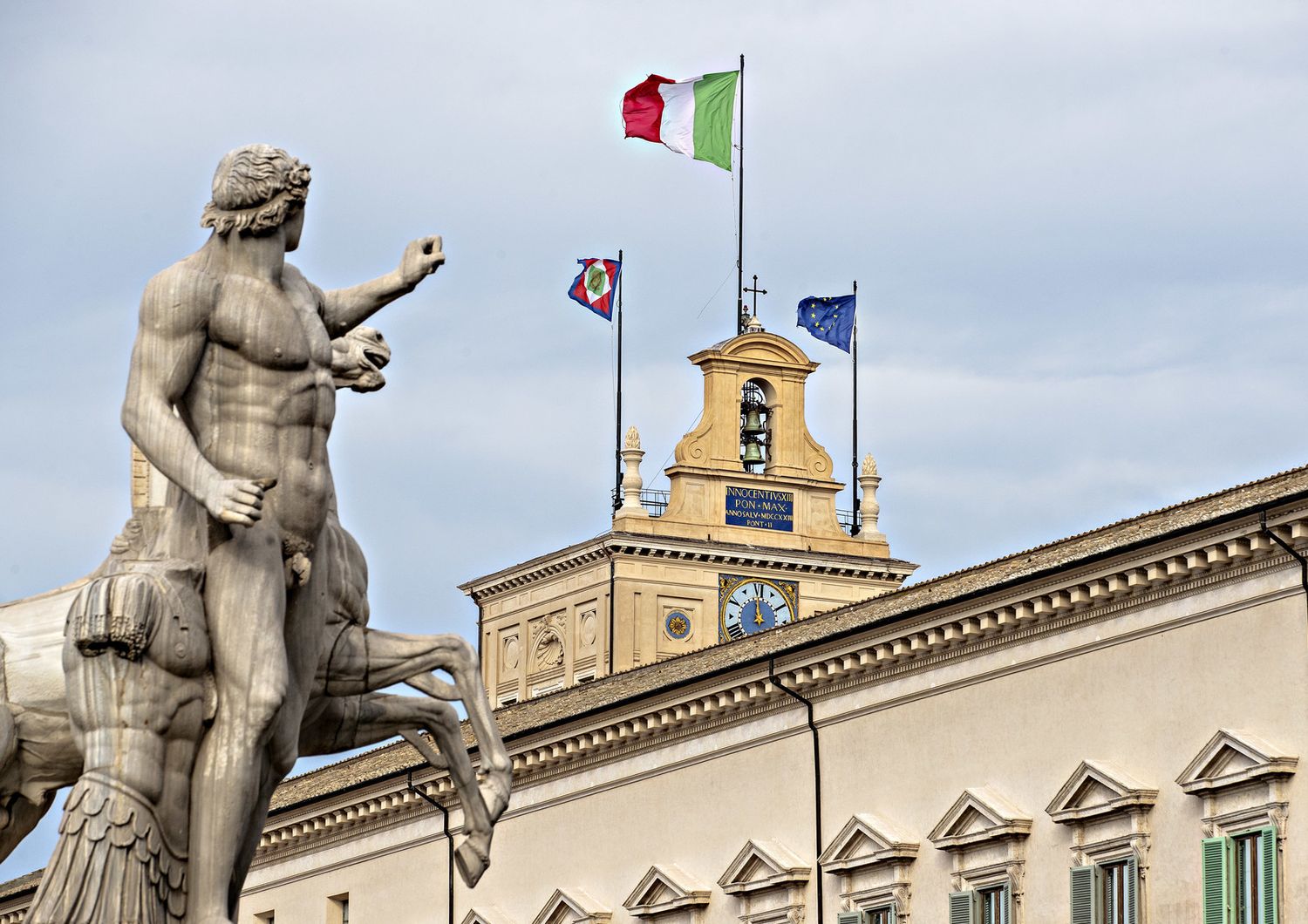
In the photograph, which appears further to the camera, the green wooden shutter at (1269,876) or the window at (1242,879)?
the window at (1242,879)

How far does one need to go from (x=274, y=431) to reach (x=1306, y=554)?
30868 mm

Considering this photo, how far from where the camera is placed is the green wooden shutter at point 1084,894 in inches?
1874

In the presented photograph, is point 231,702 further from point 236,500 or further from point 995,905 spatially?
point 995,905

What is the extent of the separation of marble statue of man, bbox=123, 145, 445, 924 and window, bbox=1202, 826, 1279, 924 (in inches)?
1218

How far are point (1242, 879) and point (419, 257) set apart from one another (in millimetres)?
31644

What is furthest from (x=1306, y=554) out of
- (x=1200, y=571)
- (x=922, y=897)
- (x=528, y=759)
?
(x=528, y=759)

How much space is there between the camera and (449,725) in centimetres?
1480

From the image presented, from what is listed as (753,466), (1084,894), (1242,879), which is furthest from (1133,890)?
(753,466)

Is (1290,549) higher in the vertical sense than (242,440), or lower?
higher

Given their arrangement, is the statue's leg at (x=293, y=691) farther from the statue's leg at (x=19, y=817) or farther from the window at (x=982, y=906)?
the window at (x=982, y=906)

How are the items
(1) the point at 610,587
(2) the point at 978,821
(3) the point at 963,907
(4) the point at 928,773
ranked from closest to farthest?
1. (2) the point at 978,821
2. (3) the point at 963,907
3. (4) the point at 928,773
4. (1) the point at 610,587

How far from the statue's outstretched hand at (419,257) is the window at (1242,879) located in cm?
3071

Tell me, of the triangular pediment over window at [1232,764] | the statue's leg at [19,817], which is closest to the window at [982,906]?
the triangular pediment over window at [1232,764]

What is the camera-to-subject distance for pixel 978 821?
50.0 m
